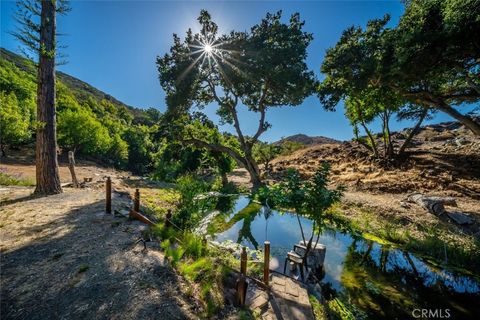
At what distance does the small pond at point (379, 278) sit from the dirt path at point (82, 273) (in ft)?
15.3

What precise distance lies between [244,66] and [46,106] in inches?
453

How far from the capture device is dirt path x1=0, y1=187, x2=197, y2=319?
11.3 feet

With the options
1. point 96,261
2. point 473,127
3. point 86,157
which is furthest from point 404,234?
point 86,157

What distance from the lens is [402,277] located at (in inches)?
287

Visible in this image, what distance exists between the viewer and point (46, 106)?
9250 millimetres

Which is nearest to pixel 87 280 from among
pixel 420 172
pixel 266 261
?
pixel 266 261

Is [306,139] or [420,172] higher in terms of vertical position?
[306,139]

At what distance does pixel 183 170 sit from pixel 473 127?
22472 millimetres

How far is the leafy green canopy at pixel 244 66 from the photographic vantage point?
48.4 feet

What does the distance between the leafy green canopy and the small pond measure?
9.87m

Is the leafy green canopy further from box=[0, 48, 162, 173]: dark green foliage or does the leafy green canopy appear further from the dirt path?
the dirt path

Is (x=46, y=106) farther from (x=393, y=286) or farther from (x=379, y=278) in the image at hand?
(x=393, y=286)

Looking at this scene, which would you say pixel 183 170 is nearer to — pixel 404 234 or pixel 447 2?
pixel 404 234

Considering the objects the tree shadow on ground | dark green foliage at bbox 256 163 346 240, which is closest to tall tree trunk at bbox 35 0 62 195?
the tree shadow on ground
